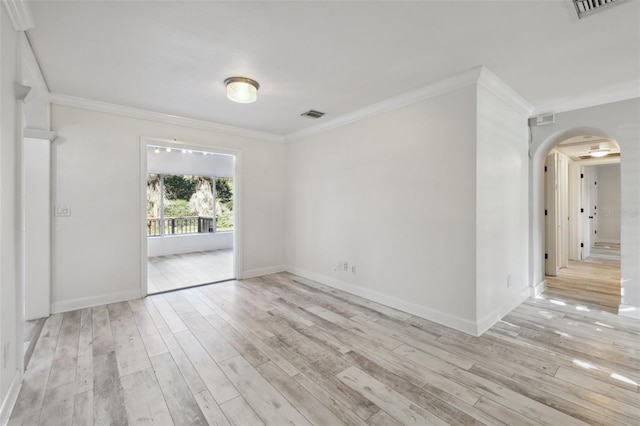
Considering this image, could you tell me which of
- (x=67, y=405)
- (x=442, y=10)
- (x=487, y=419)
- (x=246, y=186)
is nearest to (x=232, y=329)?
(x=67, y=405)

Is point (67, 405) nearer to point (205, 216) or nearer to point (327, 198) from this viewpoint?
point (327, 198)

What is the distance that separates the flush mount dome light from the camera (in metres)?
2.78

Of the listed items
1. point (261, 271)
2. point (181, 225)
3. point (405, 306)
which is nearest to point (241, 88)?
point (405, 306)

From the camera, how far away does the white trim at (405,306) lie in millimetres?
2783

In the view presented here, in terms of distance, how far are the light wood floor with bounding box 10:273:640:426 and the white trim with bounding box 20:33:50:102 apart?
2.32 metres

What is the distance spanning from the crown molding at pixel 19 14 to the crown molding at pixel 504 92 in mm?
3380

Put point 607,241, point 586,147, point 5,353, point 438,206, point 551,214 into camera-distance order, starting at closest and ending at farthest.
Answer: point 5,353, point 438,206, point 551,214, point 586,147, point 607,241

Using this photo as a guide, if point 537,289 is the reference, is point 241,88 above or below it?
above

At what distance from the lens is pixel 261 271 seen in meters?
4.96

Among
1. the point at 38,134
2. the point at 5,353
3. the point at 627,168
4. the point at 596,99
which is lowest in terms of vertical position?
the point at 5,353

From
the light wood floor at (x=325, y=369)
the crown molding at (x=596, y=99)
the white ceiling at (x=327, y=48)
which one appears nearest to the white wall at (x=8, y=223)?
the light wood floor at (x=325, y=369)

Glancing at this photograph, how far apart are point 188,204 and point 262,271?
15.0 ft

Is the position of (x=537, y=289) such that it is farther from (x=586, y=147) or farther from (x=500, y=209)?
(x=586, y=147)

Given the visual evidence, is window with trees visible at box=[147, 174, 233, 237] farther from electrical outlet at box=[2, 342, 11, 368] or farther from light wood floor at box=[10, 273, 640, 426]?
electrical outlet at box=[2, 342, 11, 368]
